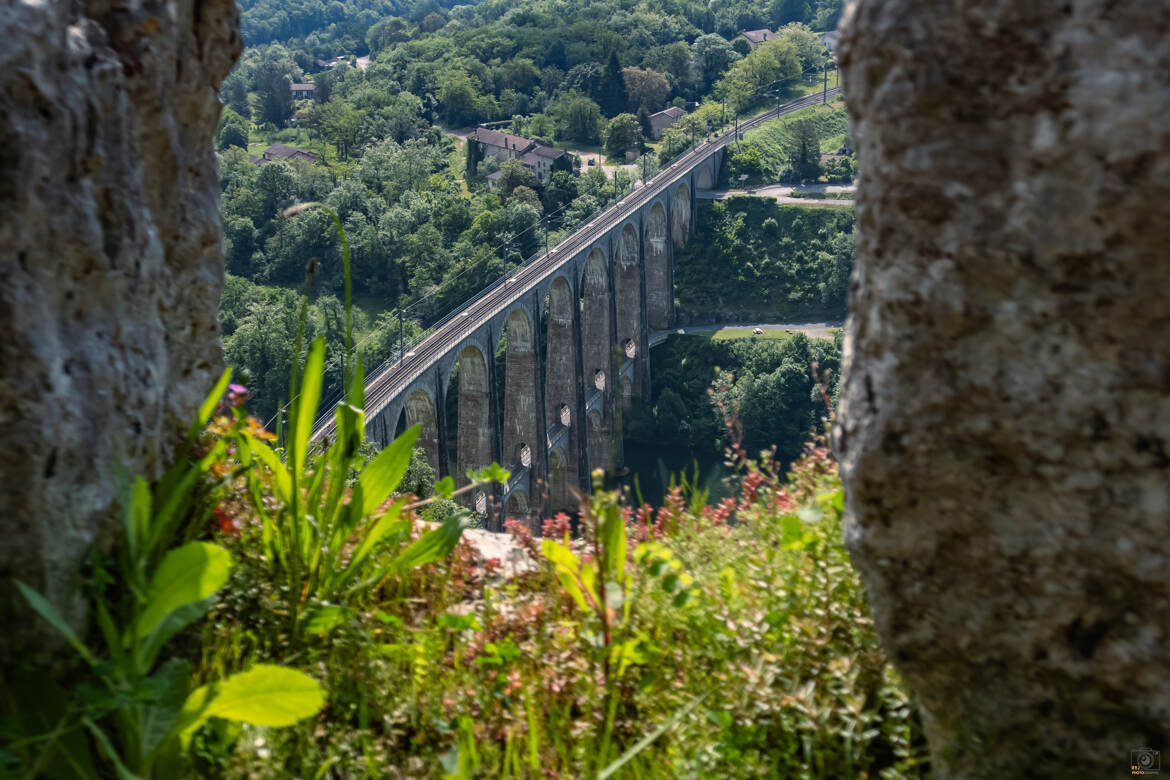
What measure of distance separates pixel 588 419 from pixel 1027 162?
47.6m

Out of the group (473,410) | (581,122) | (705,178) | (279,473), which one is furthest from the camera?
(581,122)

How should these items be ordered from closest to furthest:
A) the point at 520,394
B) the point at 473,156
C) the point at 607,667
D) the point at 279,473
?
the point at 607,667, the point at 279,473, the point at 520,394, the point at 473,156

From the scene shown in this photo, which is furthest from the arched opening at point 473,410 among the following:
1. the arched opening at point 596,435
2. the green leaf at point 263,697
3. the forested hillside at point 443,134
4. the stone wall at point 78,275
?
the green leaf at point 263,697

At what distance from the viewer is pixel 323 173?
81.6 m

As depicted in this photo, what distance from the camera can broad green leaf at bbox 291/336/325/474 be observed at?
338 centimetres

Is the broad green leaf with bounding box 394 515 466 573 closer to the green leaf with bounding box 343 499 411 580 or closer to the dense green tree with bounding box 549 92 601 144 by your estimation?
the green leaf with bounding box 343 499 411 580

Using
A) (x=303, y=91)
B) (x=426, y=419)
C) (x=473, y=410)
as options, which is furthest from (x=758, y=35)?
(x=426, y=419)

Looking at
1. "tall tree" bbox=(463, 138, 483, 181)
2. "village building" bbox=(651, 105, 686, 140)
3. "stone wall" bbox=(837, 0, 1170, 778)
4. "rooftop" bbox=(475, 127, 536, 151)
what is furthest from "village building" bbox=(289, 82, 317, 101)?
"stone wall" bbox=(837, 0, 1170, 778)

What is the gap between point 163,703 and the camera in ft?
8.11

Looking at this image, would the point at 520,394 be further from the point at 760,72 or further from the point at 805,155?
the point at 760,72

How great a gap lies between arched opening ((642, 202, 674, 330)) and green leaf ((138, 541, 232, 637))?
57486 millimetres

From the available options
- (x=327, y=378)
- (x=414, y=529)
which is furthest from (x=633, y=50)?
(x=414, y=529)

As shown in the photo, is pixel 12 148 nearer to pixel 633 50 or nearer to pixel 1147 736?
pixel 1147 736

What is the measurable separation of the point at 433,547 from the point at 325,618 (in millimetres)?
506
